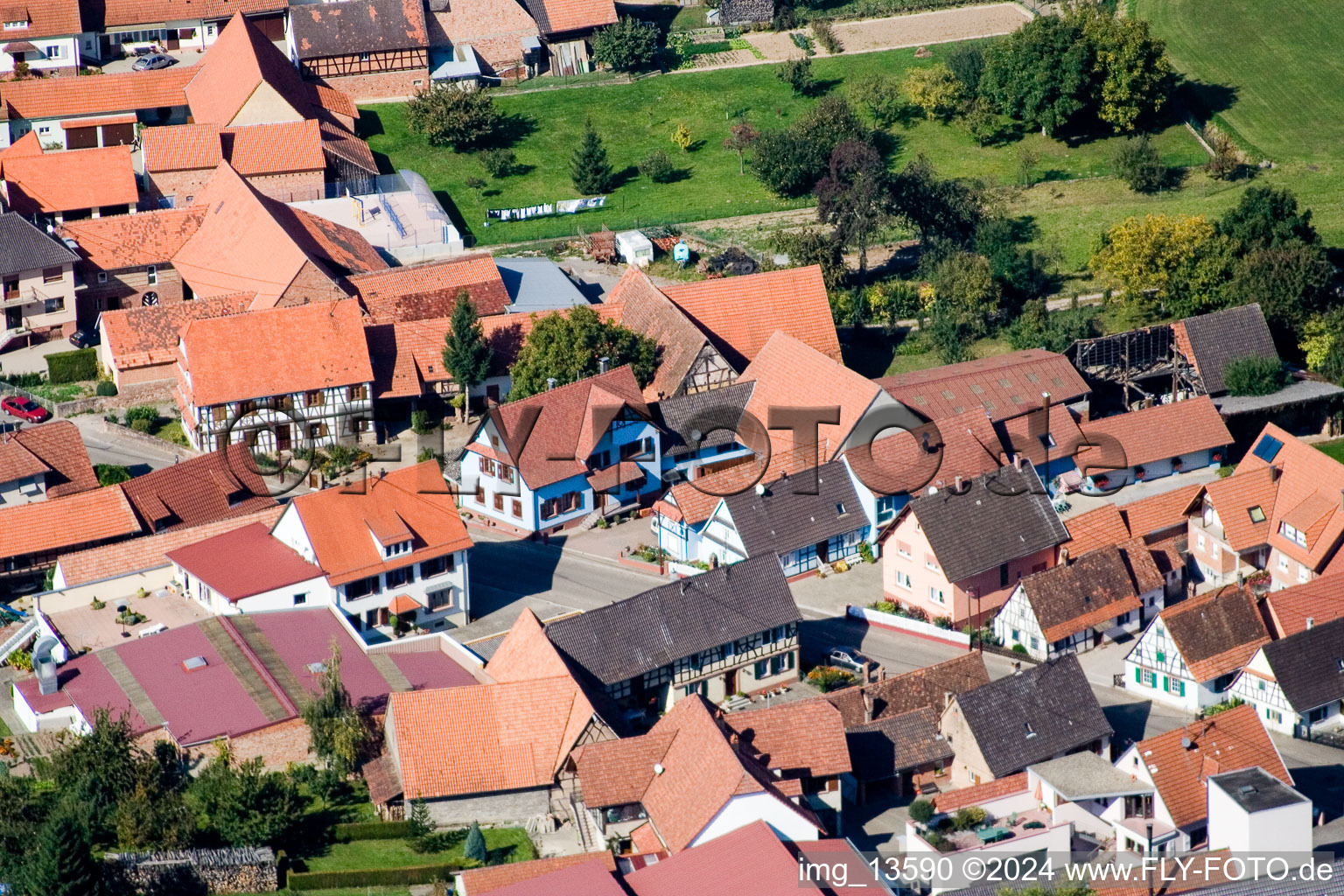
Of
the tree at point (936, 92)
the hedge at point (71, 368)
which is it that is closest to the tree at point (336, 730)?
the hedge at point (71, 368)

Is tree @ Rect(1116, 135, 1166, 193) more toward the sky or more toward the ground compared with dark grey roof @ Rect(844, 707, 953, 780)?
more toward the sky

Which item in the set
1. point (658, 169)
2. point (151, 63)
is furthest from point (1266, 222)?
point (151, 63)

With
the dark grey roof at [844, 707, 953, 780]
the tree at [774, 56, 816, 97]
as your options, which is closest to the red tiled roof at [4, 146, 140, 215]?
the tree at [774, 56, 816, 97]

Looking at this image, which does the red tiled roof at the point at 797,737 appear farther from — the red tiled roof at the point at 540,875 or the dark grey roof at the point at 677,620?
the red tiled roof at the point at 540,875

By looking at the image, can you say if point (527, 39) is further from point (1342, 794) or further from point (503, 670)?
point (1342, 794)

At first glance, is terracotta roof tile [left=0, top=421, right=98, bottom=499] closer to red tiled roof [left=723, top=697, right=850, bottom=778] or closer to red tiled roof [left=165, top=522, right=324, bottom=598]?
red tiled roof [left=165, top=522, right=324, bottom=598]
